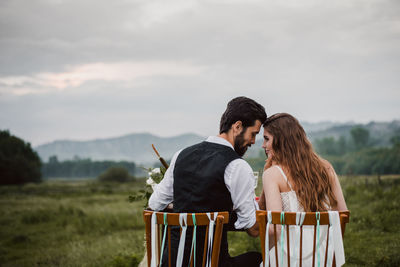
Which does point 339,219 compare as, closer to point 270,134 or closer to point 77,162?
point 270,134

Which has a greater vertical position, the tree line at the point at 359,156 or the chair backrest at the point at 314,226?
the chair backrest at the point at 314,226

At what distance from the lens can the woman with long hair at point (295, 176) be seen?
3.24 m

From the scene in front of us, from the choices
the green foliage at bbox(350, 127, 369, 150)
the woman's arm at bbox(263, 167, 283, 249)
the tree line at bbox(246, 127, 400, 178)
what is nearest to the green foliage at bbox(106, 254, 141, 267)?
the tree line at bbox(246, 127, 400, 178)

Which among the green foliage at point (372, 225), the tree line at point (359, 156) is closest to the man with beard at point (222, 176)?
the tree line at point (359, 156)

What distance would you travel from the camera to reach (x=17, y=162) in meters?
53.5

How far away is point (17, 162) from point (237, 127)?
5650 centimetres

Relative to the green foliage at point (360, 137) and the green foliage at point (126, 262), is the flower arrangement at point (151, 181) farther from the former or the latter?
the green foliage at point (360, 137)

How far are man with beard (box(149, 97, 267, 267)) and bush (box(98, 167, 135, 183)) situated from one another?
6575cm

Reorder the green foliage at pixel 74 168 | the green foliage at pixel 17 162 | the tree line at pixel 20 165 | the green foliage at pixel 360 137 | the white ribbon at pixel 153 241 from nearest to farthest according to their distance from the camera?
the white ribbon at pixel 153 241 < the green foliage at pixel 17 162 < the tree line at pixel 20 165 < the green foliage at pixel 360 137 < the green foliage at pixel 74 168

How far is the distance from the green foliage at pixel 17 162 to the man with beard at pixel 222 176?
52511mm

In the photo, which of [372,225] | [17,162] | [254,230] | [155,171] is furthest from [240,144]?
[17,162]

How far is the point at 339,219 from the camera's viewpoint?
268 centimetres

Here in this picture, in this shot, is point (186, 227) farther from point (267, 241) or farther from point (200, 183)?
point (267, 241)

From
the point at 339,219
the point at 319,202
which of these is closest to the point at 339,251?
the point at 339,219
